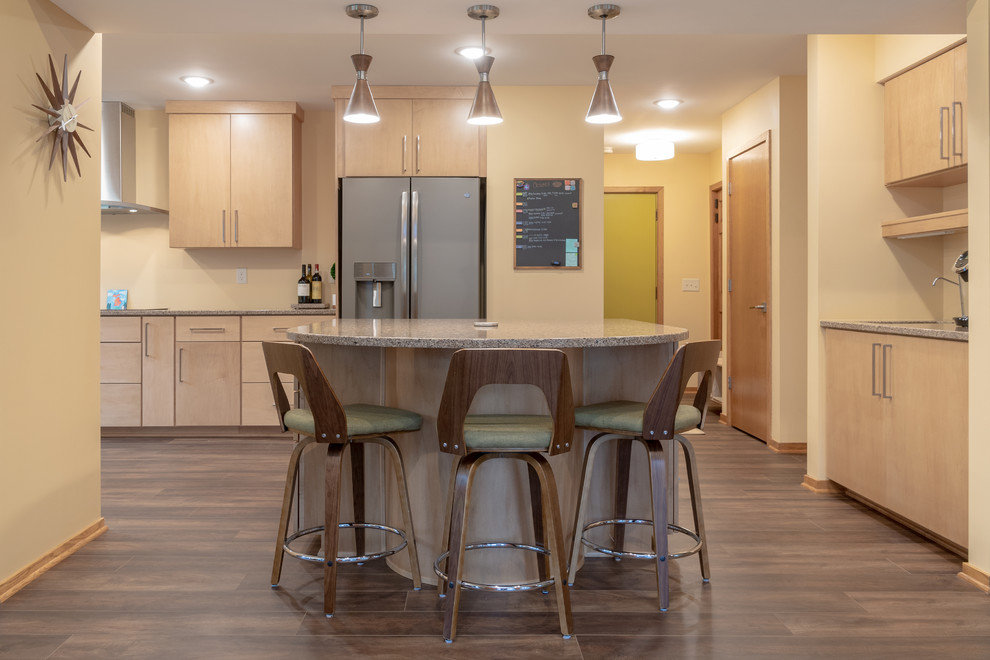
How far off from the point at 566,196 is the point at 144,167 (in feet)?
10.1

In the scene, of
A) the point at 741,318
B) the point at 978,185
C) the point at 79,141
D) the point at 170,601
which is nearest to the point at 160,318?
the point at 79,141

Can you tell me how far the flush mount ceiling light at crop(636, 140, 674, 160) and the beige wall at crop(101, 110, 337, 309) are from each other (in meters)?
2.53

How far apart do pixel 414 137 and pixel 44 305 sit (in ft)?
8.89

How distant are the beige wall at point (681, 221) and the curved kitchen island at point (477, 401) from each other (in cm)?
473

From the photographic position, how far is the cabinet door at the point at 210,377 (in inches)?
202

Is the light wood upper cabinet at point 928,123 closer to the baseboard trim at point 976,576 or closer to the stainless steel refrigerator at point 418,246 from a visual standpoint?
the baseboard trim at point 976,576

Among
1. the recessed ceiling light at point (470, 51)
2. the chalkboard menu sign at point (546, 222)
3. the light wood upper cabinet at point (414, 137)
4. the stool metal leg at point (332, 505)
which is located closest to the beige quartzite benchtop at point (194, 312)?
the light wood upper cabinet at point (414, 137)

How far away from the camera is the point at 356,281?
4.81 meters

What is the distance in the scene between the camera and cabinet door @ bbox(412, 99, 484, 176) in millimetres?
4891

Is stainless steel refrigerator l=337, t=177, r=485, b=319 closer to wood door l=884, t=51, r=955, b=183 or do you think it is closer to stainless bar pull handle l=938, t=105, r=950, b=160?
wood door l=884, t=51, r=955, b=183

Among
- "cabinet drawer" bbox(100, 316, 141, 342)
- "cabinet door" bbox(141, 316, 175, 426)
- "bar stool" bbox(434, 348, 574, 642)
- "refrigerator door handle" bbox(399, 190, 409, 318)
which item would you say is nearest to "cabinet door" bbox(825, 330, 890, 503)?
"bar stool" bbox(434, 348, 574, 642)

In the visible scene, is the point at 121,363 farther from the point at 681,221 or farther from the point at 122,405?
the point at 681,221

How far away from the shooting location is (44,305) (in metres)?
2.66

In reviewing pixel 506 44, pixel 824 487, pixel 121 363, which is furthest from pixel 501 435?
pixel 121 363
